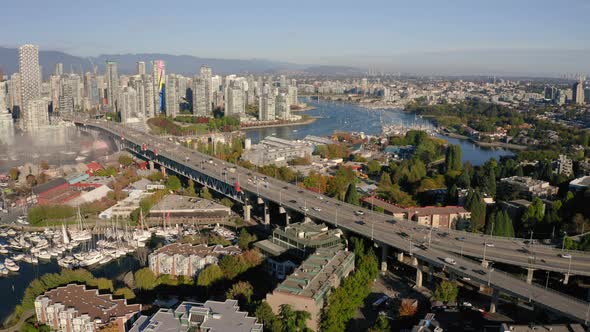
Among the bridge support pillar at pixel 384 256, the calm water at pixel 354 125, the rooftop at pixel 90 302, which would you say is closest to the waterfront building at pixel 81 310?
the rooftop at pixel 90 302

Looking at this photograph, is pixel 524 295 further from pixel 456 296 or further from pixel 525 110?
pixel 525 110

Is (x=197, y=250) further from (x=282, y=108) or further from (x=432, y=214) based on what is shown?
(x=282, y=108)

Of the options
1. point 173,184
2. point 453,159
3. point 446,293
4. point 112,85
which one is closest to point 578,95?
point 453,159

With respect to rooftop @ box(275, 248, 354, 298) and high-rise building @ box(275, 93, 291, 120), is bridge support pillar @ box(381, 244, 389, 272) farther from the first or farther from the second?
high-rise building @ box(275, 93, 291, 120)

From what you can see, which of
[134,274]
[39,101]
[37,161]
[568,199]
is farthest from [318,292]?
[39,101]

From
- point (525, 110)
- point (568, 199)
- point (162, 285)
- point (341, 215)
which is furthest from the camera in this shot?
point (525, 110)
